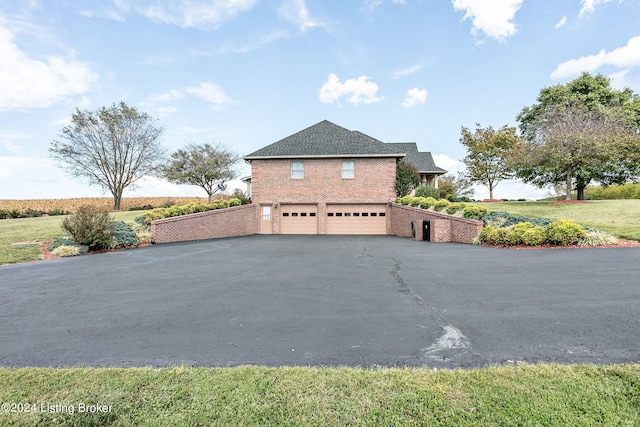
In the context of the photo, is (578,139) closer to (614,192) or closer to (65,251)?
(614,192)

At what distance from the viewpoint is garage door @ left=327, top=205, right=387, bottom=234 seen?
65.0 feet

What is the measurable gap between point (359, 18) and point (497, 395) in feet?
53.1

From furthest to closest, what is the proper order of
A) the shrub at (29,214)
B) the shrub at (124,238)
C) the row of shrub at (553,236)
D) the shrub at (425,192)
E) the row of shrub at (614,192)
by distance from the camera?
the shrub at (29,214), the row of shrub at (614,192), the shrub at (425,192), the shrub at (124,238), the row of shrub at (553,236)

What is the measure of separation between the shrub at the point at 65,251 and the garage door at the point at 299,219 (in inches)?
429

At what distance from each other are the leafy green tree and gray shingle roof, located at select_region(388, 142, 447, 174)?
6.25 metres

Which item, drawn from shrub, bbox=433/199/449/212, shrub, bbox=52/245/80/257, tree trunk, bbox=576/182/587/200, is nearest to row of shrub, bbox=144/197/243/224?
shrub, bbox=52/245/80/257

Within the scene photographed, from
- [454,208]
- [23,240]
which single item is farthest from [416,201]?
[23,240]

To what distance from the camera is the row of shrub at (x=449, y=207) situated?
14.2 metres

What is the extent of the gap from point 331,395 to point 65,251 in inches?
553

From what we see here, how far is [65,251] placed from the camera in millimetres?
12125

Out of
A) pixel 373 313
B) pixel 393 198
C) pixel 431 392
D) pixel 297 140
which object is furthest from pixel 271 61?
pixel 431 392

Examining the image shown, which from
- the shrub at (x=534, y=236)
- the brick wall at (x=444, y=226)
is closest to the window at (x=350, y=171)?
the brick wall at (x=444, y=226)

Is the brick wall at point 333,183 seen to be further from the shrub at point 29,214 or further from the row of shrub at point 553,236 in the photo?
the shrub at point 29,214

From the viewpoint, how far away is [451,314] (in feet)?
15.5
